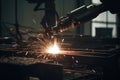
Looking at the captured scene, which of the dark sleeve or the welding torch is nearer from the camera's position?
the dark sleeve

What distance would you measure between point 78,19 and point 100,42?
5.14 ft

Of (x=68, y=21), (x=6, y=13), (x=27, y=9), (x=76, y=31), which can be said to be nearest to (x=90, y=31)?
(x=76, y=31)

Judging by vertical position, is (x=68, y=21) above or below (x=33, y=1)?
below

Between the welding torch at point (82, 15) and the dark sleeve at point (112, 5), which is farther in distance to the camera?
the welding torch at point (82, 15)

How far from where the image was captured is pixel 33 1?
13.5 ft

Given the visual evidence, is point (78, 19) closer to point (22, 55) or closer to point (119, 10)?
point (119, 10)

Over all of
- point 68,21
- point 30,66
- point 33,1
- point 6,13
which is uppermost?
point 6,13

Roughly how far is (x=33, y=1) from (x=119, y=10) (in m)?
1.77

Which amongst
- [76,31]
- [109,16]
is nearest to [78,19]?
[76,31]

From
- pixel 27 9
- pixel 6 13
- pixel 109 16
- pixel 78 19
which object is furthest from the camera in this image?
pixel 109 16

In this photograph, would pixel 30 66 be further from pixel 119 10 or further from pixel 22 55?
pixel 119 10

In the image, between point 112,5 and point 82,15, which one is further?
point 82,15

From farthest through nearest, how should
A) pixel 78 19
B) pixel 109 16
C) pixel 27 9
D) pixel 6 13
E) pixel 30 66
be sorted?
pixel 109 16
pixel 27 9
pixel 6 13
pixel 78 19
pixel 30 66

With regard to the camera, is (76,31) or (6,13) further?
(76,31)
